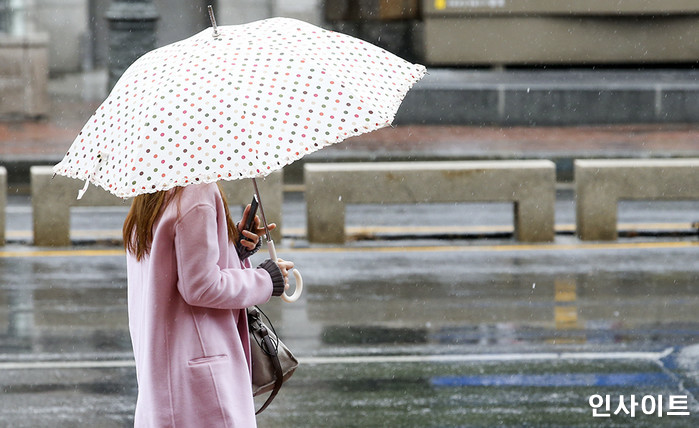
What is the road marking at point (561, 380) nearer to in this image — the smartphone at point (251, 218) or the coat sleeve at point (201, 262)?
the smartphone at point (251, 218)

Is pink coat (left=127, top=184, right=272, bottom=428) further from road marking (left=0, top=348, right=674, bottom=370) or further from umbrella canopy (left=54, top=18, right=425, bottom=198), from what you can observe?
road marking (left=0, top=348, right=674, bottom=370)

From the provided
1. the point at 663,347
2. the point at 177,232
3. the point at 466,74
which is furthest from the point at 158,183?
the point at 466,74

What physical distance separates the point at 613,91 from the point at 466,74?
9.13 ft

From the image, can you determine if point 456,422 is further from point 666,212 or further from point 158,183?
point 666,212

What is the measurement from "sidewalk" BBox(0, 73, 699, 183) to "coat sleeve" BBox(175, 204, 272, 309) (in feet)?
40.9

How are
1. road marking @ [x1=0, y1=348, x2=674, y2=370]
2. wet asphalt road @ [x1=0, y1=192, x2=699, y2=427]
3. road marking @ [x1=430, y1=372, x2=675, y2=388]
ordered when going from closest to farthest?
wet asphalt road @ [x1=0, y1=192, x2=699, y2=427] → road marking @ [x1=430, y1=372, x2=675, y2=388] → road marking @ [x1=0, y1=348, x2=674, y2=370]

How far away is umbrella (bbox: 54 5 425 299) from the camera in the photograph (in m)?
3.64

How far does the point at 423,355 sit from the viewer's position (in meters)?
7.62

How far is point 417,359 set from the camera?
24.7 feet

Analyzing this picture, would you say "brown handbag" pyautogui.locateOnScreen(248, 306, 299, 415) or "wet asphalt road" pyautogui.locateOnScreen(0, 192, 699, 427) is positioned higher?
"brown handbag" pyautogui.locateOnScreen(248, 306, 299, 415)

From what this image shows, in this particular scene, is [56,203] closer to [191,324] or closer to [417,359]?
[417,359]

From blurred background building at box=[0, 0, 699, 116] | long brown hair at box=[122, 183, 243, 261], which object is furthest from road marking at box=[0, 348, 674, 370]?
blurred background building at box=[0, 0, 699, 116]

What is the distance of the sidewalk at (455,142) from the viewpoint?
57.4ft

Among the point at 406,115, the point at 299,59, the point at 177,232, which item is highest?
the point at 299,59
